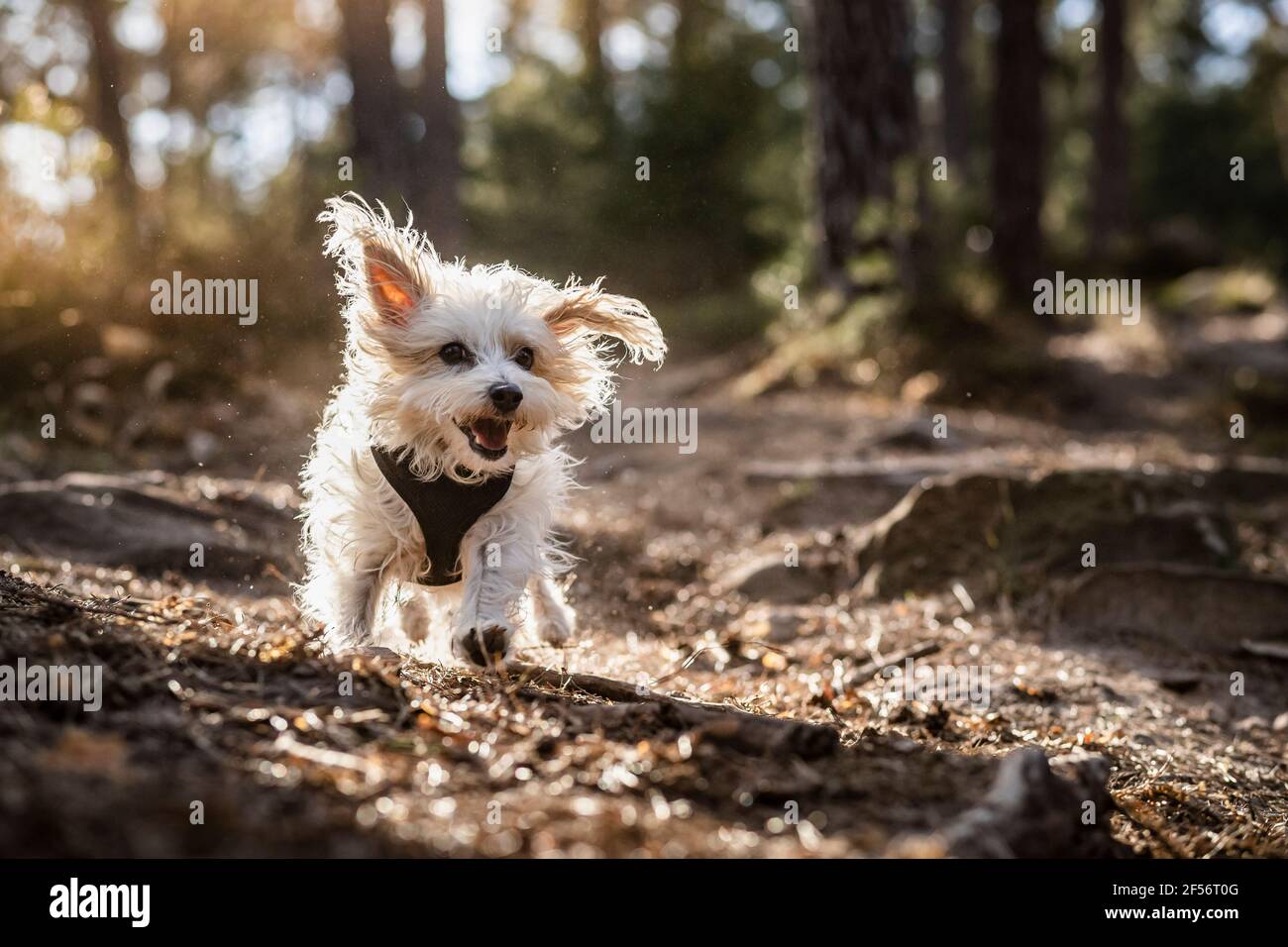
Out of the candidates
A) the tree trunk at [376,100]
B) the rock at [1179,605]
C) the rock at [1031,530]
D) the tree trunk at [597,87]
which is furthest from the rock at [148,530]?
the tree trunk at [597,87]

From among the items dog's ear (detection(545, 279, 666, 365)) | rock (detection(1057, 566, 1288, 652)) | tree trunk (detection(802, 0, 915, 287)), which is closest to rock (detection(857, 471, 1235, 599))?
rock (detection(1057, 566, 1288, 652))

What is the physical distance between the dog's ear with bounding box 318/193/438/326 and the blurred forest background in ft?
16.4

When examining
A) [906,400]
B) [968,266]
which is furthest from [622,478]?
[968,266]

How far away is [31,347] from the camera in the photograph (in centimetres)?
980

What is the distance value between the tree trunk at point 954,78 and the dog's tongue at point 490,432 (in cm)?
2578

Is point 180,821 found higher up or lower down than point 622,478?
lower down

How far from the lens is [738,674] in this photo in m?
5.76

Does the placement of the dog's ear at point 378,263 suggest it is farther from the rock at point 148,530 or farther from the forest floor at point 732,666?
the rock at point 148,530

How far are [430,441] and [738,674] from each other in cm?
194

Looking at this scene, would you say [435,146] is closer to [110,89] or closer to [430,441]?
[110,89]
